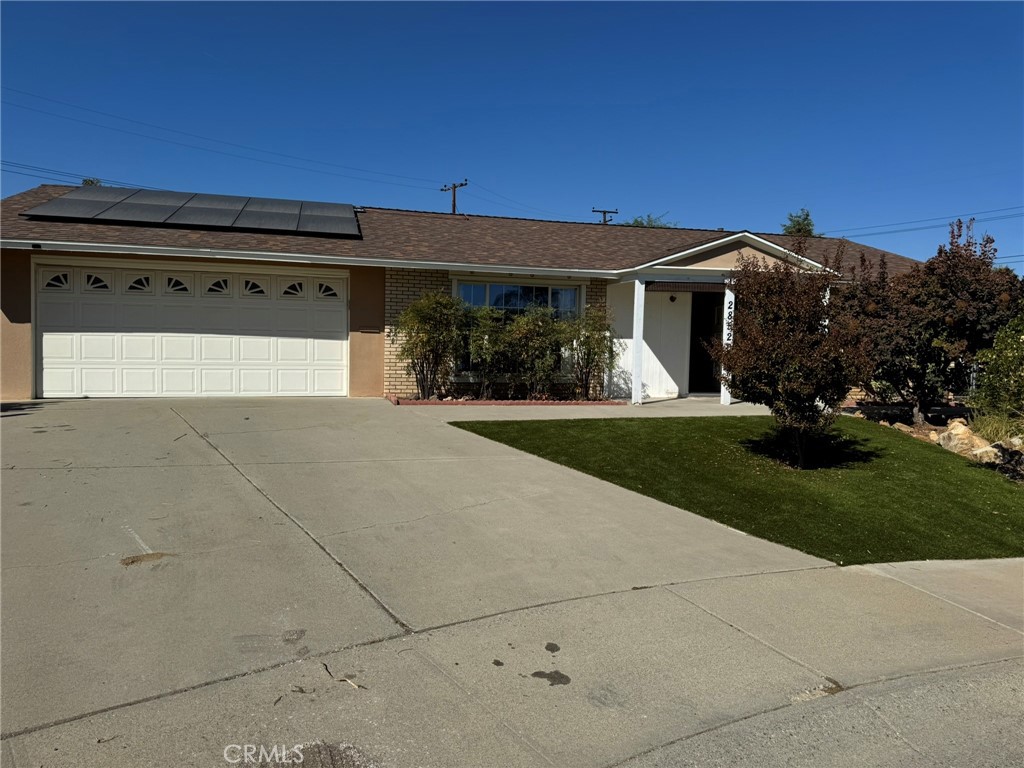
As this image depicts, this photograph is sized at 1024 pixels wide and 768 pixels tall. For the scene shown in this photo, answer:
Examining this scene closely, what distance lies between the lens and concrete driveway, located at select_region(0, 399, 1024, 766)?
3.21 metres

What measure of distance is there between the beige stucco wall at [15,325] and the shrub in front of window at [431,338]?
630 cm

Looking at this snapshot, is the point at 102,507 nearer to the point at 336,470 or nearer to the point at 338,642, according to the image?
the point at 336,470

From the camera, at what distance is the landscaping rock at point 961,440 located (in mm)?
11297

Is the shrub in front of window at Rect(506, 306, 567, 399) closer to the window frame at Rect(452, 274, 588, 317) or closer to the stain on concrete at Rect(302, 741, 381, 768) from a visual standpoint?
the window frame at Rect(452, 274, 588, 317)

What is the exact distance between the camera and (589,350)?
15.3 metres

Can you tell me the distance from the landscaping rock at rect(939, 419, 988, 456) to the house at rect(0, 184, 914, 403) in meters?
3.56

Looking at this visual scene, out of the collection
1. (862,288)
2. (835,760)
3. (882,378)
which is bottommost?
(835,760)

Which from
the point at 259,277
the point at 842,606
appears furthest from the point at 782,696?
the point at 259,277

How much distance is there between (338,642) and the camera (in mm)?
3963

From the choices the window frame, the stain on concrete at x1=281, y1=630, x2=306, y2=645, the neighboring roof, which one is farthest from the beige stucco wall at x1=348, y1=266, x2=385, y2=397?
the stain on concrete at x1=281, y1=630, x2=306, y2=645

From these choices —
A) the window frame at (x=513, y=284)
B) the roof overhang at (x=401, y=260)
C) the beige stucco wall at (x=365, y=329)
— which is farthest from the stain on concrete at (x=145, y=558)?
the window frame at (x=513, y=284)

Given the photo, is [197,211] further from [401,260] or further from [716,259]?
[716,259]

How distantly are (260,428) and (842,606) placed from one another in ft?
26.0

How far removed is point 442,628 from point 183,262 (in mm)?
11414
